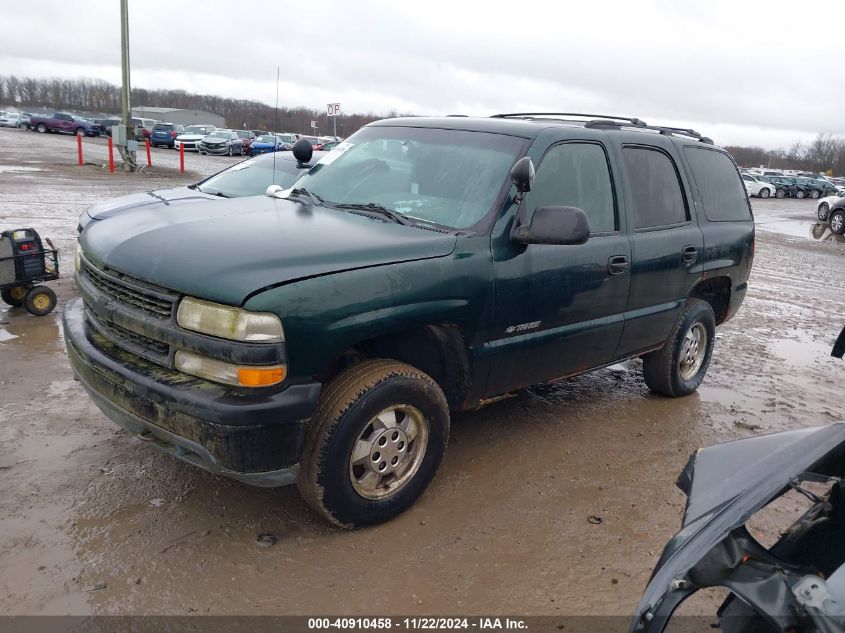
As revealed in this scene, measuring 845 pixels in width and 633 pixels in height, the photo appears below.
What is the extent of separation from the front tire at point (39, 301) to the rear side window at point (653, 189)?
521 cm

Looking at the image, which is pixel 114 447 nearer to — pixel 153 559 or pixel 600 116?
pixel 153 559

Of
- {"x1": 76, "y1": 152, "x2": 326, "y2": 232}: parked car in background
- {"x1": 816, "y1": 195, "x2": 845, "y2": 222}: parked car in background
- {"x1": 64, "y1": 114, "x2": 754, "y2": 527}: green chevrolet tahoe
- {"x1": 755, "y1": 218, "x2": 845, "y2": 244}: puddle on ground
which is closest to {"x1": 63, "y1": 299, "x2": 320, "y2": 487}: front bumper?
{"x1": 64, "y1": 114, "x2": 754, "y2": 527}: green chevrolet tahoe

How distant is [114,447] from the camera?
3.84 meters

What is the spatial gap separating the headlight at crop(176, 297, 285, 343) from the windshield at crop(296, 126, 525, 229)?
1.23m

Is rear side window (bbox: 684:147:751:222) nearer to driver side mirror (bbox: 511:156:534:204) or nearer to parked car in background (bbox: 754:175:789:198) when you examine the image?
driver side mirror (bbox: 511:156:534:204)

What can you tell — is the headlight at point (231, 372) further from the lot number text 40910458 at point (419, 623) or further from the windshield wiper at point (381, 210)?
the windshield wiper at point (381, 210)

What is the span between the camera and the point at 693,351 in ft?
17.6

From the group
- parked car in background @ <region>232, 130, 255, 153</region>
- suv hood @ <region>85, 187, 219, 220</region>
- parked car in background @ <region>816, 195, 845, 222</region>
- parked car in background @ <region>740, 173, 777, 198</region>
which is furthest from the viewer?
parked car in background @ <region>740, 173, 777, 198</region>

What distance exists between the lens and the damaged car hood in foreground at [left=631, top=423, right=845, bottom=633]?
59.2 inches

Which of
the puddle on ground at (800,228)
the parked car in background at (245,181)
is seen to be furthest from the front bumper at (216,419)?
the puddle on ground at (800,228)

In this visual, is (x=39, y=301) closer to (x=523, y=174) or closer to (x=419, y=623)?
(x=523, y=174)

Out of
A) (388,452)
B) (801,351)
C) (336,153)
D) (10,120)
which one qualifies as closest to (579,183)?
(336,153)

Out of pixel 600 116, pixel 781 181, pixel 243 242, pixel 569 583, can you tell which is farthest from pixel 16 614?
pixel 781 181

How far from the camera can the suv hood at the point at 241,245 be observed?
2.74 metres
